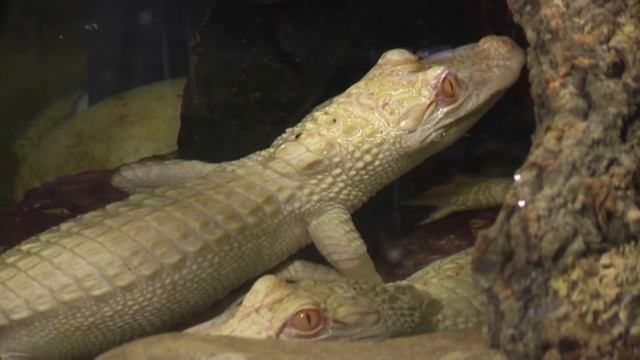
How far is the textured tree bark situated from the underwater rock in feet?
5.86

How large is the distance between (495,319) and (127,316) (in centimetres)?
102

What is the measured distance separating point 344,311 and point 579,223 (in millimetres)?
673

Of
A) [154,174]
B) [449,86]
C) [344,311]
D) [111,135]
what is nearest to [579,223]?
[344,311]

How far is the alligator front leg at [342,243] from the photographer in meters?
2.48

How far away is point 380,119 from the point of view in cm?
262

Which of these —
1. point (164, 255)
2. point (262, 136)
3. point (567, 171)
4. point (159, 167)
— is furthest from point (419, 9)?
point (567, 171)

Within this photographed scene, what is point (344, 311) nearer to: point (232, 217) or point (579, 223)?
point (232, 217)

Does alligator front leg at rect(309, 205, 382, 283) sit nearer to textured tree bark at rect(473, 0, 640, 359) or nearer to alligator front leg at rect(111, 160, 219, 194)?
alligator front leg at rect(111, 160, 219, 194)

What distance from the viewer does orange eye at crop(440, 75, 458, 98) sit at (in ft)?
8.36

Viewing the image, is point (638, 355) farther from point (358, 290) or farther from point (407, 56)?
point (407, 56)

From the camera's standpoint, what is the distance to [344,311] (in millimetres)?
2025

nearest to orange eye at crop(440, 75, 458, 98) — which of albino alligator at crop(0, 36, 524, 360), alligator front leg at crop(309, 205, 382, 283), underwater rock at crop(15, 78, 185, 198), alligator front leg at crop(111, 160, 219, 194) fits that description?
albino alligator at crop(0, 36, 524, 360)

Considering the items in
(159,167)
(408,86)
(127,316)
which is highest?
(408,86)

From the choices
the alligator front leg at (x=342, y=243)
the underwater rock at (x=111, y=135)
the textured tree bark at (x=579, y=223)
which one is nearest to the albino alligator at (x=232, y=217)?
the alligator front leg at (x=342, y=243)
